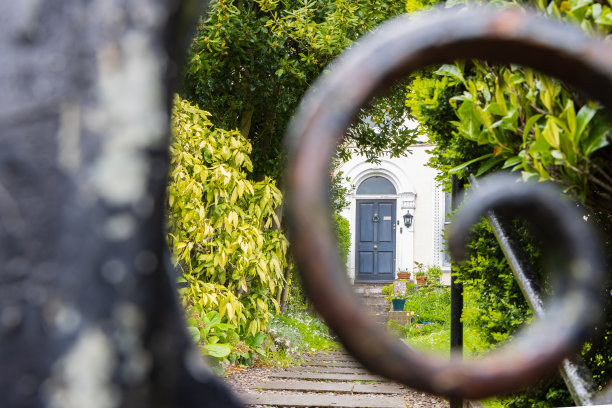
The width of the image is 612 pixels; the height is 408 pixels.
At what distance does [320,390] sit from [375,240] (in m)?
10.8

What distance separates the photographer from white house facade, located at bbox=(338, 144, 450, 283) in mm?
15055

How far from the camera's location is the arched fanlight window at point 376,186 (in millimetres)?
15781

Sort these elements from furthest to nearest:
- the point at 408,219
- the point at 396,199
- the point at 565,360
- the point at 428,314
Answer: the point at 396,199 < the point at 408,219 < the point at 428,314 < the point at 565,360

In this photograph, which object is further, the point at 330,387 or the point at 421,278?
the point at 421,278

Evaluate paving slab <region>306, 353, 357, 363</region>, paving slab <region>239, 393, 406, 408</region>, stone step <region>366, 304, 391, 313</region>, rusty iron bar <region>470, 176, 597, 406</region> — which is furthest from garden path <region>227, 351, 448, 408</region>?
stone step <region>366, 304, 391, 313</region>

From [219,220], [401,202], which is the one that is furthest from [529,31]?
[401,202]

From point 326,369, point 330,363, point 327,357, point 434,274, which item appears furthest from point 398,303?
point 326,369

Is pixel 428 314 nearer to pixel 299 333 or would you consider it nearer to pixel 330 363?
pixel 299 333

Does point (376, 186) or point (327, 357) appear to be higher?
point (376, 186)

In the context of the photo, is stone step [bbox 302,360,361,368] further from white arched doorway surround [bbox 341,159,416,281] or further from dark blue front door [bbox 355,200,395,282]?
dark blue front door [bbox 355,200,395,282]

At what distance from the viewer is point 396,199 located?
15586 mm

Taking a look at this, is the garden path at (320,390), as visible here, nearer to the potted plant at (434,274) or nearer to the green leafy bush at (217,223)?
the green leafy bush at (217,223)

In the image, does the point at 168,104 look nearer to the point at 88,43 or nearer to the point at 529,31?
the point at 88,43

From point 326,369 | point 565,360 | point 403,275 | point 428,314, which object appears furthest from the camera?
point 403,275
